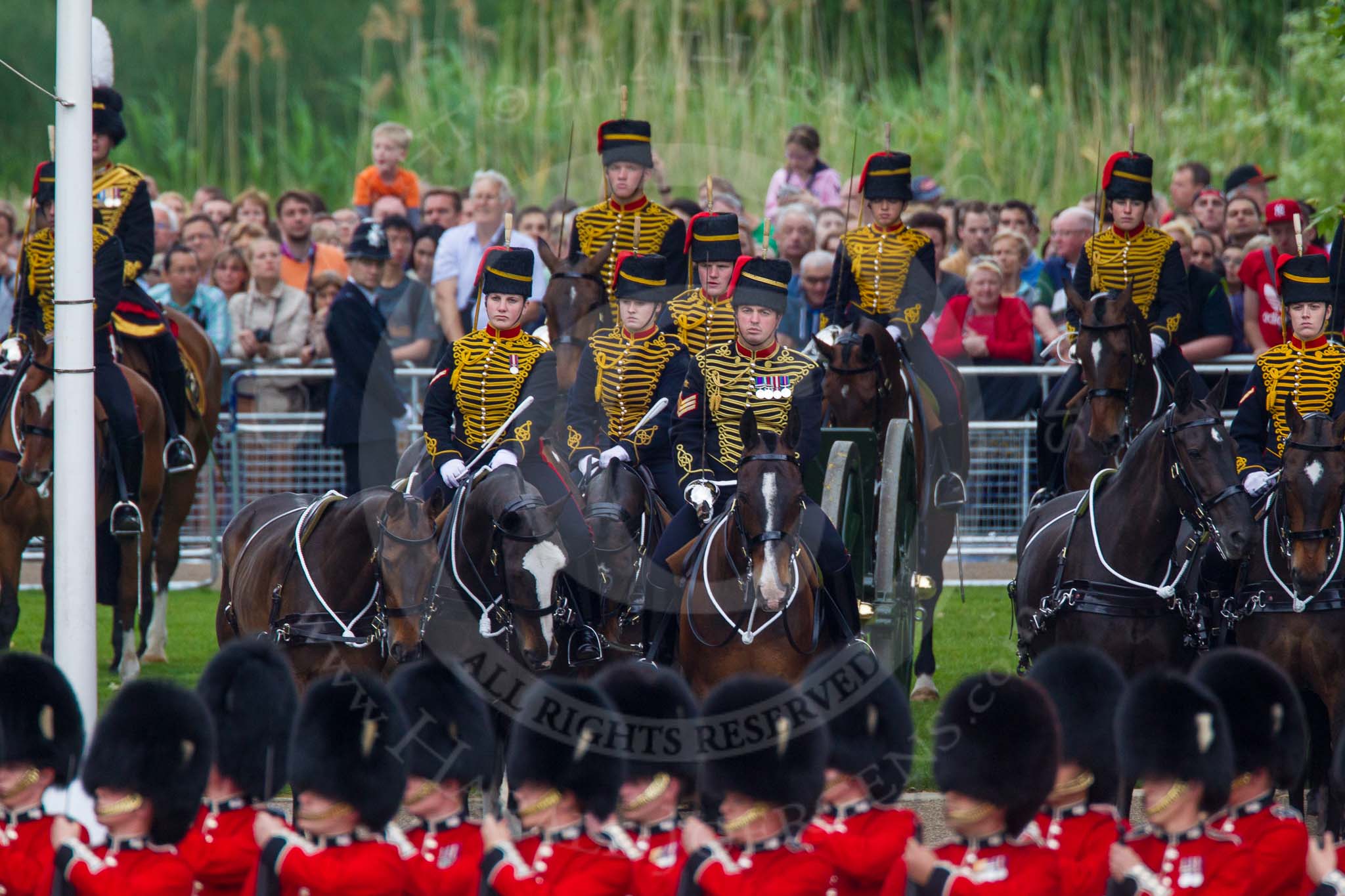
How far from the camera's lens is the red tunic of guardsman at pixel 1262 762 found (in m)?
6.24

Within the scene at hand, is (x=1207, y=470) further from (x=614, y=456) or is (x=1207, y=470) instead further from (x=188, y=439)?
(x=188, y=439)

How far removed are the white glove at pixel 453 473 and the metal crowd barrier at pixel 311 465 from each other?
5.39 m

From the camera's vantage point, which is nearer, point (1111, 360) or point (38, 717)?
point (38, 717)

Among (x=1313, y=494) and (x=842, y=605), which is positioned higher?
(x=1313, y=494)

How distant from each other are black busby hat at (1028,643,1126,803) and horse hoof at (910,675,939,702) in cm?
442

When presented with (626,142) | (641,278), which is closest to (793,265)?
(626,142)

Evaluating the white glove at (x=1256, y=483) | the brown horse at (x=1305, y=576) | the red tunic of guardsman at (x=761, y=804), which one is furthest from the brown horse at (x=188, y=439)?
the red tunic of guardsman at (x=761, y=804)

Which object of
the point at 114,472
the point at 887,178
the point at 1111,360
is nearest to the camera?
the point at 1111,360

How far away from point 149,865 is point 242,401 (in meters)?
9.68

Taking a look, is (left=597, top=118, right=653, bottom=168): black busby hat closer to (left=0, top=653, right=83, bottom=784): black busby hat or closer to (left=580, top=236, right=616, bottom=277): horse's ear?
(left=580, top=236, right=616, bottom=277): horse's ear

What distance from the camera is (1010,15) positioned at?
80.6 feet

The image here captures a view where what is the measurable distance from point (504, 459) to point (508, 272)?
1116mm

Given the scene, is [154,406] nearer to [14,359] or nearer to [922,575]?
[14,359]

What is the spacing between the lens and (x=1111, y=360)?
11.7m
